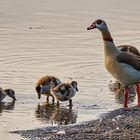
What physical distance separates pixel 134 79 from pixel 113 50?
704 millimetres

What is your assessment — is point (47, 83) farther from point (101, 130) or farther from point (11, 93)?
point (101, 130)

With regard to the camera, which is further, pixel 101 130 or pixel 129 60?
pixel 129 60

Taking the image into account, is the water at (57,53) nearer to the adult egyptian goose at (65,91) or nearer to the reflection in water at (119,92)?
the reflection in water at (119,92)

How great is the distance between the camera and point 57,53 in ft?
68.4

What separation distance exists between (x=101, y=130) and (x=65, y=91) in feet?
12.5

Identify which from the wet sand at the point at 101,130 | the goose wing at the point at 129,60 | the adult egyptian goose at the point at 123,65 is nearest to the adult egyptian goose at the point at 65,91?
the adult egyptian goose at the point at 123,65

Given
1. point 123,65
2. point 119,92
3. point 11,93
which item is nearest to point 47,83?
point 11,93

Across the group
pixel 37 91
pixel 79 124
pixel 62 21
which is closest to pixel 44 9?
pixel 62 21

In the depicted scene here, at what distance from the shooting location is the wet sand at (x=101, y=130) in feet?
39.5

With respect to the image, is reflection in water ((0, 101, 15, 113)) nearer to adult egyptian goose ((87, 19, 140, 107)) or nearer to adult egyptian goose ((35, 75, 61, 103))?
adult egyptian goose ((35, 75, 61, 103))

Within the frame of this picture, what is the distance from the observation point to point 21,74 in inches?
720

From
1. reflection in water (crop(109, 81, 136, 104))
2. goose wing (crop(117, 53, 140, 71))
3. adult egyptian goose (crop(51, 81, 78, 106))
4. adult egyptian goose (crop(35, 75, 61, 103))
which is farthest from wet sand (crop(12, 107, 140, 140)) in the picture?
adult egyptian goose (crop(35, 75, 61, 103))

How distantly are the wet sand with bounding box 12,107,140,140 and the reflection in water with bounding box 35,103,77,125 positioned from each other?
0.86 meters

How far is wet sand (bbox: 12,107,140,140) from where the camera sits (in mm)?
12047
